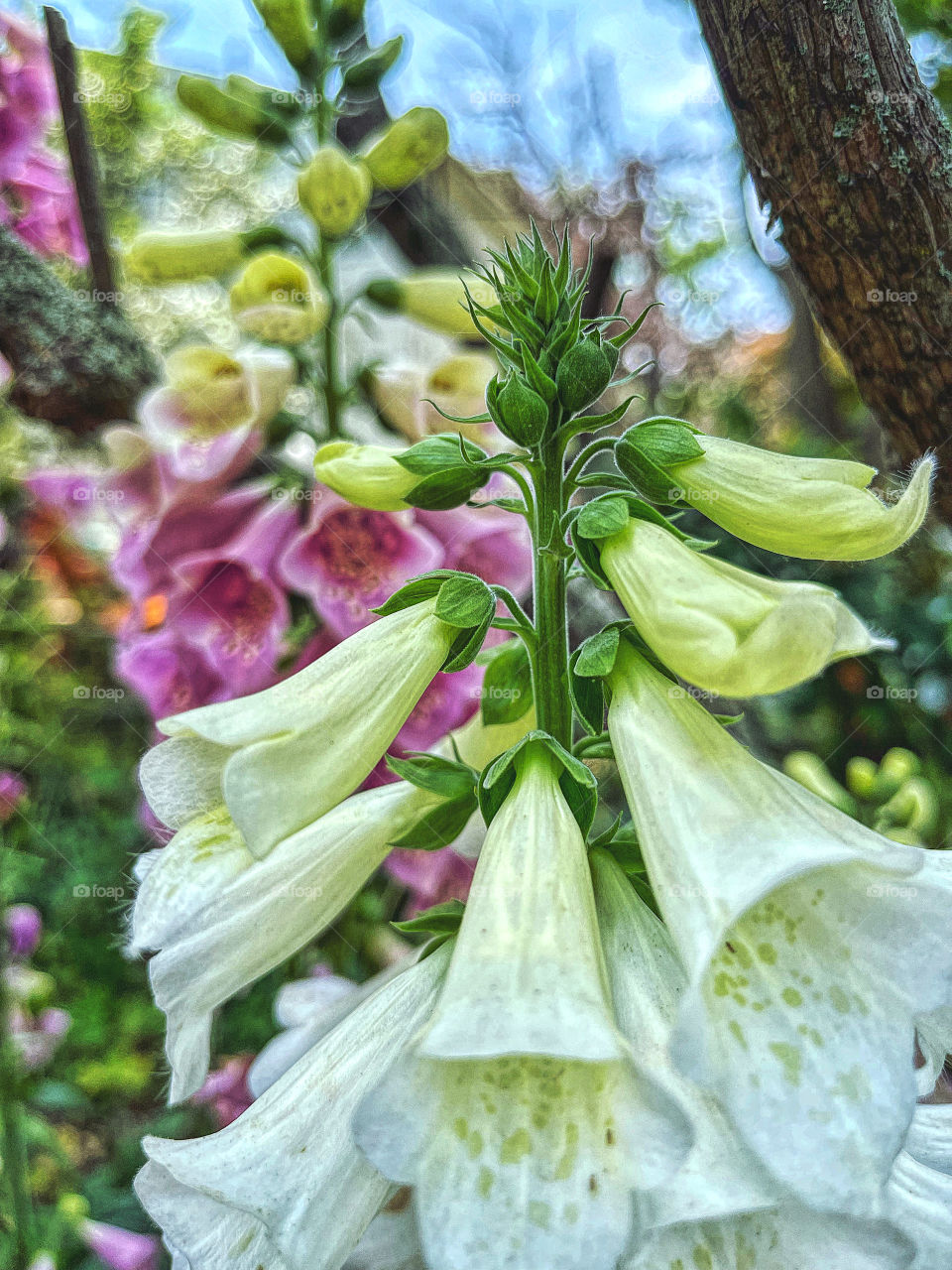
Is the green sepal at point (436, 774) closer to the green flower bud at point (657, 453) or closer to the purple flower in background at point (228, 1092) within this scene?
the green flower bud at point (657, 453)

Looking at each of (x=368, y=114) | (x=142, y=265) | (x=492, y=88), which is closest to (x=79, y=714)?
(x=142, y=265)

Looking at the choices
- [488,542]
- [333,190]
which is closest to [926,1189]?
[488,542]

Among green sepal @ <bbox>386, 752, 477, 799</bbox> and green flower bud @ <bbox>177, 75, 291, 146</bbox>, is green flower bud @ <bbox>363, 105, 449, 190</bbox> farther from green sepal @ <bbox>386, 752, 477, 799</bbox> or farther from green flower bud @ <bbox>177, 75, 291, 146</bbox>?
green sepal @ <bbox>386, 752, 477, 799</bbox>

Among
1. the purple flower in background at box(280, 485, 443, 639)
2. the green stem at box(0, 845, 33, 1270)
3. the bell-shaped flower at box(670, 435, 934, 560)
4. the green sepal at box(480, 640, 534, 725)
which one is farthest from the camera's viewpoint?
the green stem at box(0, 845, 33, 1270)

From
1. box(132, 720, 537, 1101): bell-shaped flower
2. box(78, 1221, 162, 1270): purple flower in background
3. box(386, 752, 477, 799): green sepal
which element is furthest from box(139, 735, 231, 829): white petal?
box(78, 1221, 162, 1270): purple flower in background

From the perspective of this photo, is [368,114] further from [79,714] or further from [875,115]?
[79,714]

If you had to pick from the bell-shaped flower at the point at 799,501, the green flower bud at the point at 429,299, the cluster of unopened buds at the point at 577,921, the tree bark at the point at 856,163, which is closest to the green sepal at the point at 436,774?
the cluster of unopened buds at the point at 577,921
